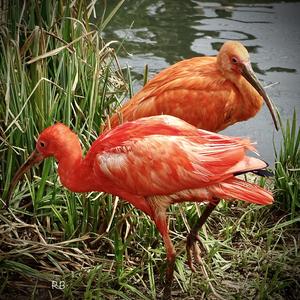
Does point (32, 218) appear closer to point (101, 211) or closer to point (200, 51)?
point (101, 211)

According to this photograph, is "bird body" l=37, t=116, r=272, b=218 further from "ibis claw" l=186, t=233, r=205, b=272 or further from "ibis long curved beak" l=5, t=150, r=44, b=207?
"ibis claw" l=186, t=233, r=205, b=272

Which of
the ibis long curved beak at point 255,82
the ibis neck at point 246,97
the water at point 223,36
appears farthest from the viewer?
the water at point 223,36

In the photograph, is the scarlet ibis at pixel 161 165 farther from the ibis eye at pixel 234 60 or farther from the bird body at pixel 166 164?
the ibis eye at pixel 234 60

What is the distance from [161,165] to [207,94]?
1.01m

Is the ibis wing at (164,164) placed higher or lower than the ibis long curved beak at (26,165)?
higher

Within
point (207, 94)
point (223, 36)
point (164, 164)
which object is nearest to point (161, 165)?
point (164, 164)

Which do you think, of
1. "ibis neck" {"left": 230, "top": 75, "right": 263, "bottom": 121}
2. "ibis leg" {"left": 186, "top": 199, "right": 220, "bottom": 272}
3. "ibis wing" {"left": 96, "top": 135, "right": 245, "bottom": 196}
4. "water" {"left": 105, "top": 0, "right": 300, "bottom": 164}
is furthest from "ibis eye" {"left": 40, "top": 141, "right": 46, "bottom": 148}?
"water" {"left": 105, "top": 0, "right": 300, "bottom": 164}

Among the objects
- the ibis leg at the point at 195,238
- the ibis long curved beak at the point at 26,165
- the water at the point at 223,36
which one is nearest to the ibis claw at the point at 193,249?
the ibis leg at the point at 195,238

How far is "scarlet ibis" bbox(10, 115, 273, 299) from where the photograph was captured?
3.38m

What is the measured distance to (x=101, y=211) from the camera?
3.95 meters

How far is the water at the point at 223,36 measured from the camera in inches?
235

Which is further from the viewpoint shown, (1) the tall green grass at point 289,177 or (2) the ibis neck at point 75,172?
(1) the tall green grass at point 289,177

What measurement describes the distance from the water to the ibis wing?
1986mm

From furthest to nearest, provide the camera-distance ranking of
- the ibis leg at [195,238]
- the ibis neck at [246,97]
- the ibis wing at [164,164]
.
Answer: the ibis neck at [246,97]
the ibis leg at [195,238]
the ibis wing at [164,164]
